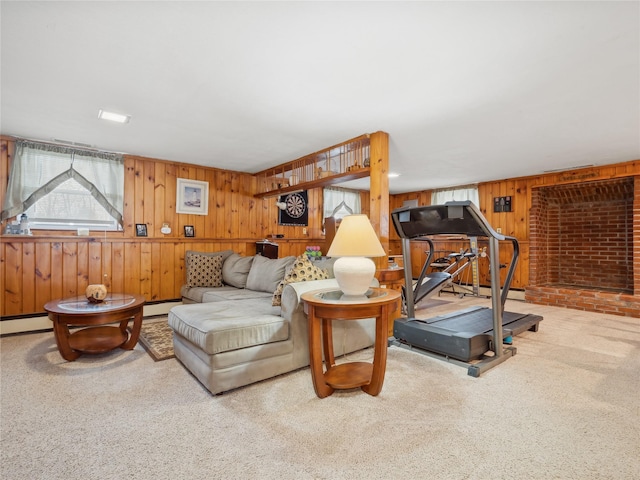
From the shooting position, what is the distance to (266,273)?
3.97 m

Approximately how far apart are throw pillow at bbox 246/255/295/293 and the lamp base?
5.03 ft

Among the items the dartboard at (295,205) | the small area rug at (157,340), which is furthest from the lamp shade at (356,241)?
the dartboard at (295,205)

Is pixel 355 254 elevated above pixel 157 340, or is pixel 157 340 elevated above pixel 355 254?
pixel 355 254

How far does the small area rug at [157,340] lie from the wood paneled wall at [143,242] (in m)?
0.81

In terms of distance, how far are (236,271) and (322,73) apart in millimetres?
2909

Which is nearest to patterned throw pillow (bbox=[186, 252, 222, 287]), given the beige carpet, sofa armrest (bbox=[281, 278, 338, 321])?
the beige carpet

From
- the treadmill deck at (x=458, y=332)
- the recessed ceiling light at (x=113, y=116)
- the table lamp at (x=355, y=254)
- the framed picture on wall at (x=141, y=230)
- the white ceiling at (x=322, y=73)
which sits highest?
the white ceiling at (x=322, y=73)

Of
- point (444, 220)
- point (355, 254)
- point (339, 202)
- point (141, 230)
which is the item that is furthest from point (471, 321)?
point (141, 230)

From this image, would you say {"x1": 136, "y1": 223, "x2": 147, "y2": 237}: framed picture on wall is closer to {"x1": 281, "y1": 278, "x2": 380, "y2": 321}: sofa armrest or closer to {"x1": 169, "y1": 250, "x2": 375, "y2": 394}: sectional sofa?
{"x1": 169, "y1": 250, "x2": 375, "y2": 394}: sectional sofa

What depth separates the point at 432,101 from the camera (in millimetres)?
2811

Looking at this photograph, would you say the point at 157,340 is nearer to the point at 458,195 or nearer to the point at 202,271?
the point at 202,271

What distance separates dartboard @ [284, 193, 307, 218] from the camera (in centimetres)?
627

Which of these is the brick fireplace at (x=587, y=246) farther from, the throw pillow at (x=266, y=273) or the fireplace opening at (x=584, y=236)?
the throw pillow at (x=266, y=273)

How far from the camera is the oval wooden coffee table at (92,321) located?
2689mm
